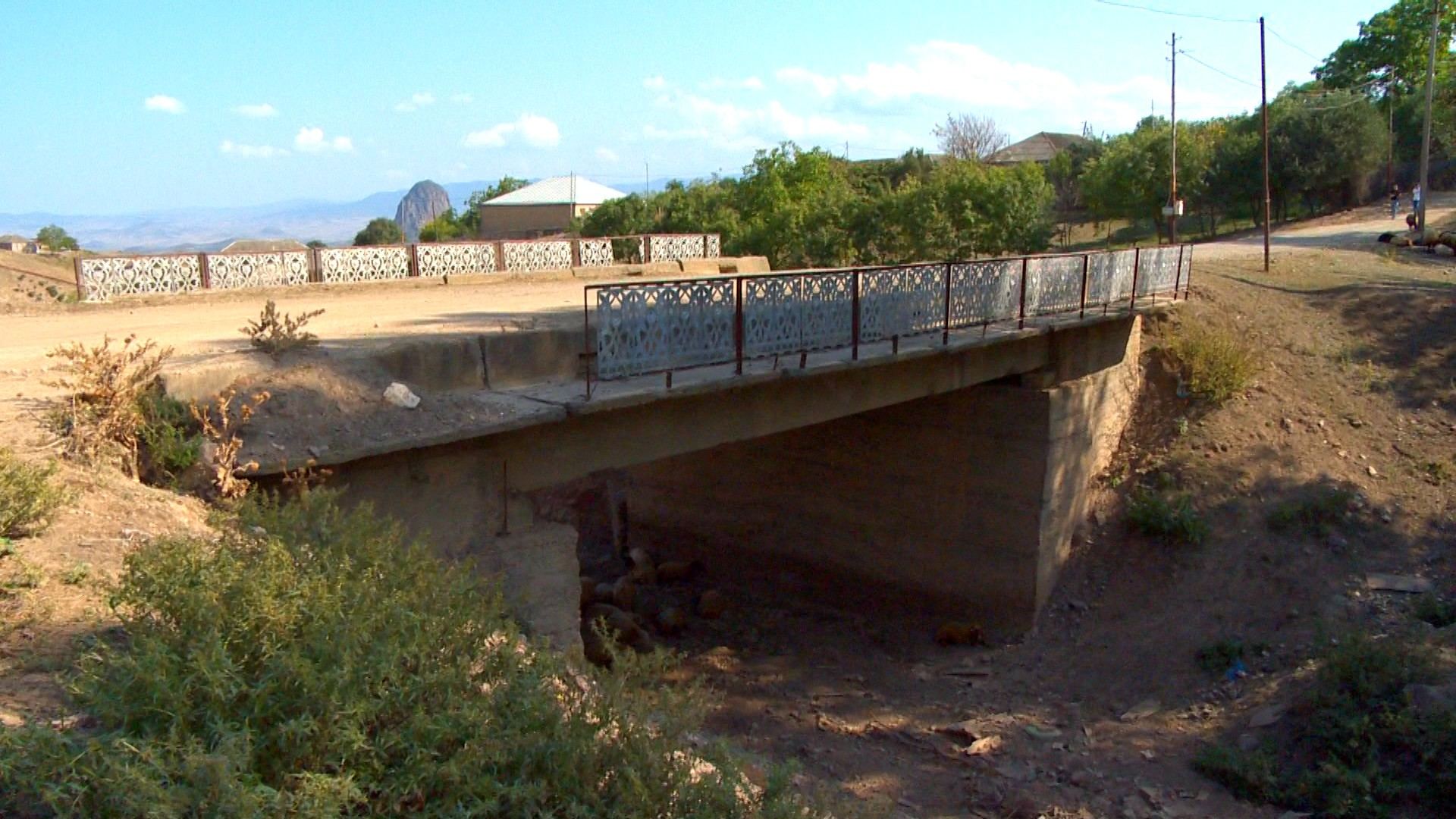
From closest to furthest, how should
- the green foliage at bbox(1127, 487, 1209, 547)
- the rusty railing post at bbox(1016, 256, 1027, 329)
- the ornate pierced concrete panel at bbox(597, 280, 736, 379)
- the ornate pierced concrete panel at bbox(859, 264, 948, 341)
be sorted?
the ornate pierced concrete panel at bbox(597, 280, 736, 379)
the ornate pierced concrete panel at bbox(859, 264, 948, 341)
the rusty railing post at bbox(1016, 256, 1027, 329)
the green foliage at bbox(1127, 487, 1209, 547)

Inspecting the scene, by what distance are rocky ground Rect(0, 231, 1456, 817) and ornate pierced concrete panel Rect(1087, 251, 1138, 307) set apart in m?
2.10

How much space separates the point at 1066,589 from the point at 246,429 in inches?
466

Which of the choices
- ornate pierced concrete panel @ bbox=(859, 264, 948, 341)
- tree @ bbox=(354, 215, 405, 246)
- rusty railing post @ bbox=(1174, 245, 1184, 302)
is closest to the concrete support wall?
rusty railing post @ bbox=(1174, 245, 1184, 302)

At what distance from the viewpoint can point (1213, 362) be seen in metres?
16.5

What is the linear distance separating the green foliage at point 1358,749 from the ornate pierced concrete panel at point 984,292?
17.0 ft

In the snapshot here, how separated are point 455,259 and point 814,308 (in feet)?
30.3

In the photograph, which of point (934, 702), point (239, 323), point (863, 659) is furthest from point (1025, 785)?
point (239, 323)

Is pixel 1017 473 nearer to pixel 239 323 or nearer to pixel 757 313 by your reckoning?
pixel 757 313

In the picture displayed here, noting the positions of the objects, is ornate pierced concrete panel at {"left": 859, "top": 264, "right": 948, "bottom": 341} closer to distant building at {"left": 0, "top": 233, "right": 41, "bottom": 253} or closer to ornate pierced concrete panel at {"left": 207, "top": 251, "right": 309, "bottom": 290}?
ornate pierced concrete panel at {"left": 207, "top": 251, "right": 309, "bottom": 290}

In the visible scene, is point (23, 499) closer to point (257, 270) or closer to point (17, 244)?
point (257, 270)

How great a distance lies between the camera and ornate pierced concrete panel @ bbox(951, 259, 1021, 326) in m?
11.7

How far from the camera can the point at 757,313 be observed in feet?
30.2

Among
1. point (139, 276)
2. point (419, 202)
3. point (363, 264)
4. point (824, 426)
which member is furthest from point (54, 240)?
point (419, 202)

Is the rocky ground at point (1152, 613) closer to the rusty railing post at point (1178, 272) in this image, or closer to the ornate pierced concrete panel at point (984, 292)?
the rusty railing post at point (1178, 272)
